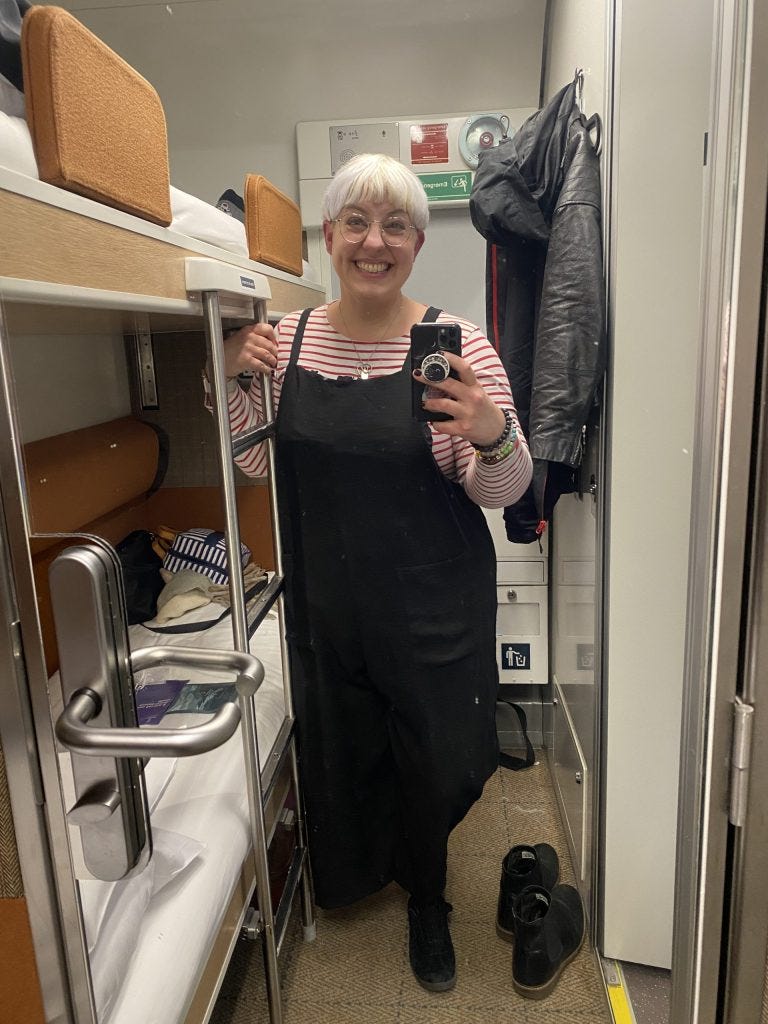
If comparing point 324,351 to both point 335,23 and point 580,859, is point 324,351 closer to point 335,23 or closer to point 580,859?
point 580,859

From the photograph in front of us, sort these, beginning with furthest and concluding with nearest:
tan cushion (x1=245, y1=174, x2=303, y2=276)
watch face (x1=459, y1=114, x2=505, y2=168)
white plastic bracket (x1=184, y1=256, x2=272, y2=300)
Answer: watch face (x1=459, y1=114, x2=505, y2=168)
tan cushion (x1=245, y1=174, x2=303, y2=276)
white plastic bracket (x1=184, y1=256, x2=272, y2=300)

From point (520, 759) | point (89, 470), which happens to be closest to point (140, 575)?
point (89, 470)

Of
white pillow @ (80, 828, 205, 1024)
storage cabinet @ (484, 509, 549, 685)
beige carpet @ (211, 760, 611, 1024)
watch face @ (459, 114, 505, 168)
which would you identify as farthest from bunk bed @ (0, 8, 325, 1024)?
storage cabinet @ (484, 509, 549, 685)

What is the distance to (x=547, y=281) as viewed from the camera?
58.3 inches

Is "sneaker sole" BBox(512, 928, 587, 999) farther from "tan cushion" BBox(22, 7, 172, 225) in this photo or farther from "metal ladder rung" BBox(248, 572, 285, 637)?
"tan cushion" BBox(22, 7, 172, 225)

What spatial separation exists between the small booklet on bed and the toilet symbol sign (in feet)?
3.53

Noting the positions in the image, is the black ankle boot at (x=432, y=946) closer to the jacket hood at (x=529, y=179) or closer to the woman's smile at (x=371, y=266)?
the woman's smile at (x=371, y=266)

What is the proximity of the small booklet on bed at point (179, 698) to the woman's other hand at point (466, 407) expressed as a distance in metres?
0.60

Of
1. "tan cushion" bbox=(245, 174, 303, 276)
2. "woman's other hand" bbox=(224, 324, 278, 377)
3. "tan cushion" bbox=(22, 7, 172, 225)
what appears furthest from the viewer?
"tan cushion" bbox=(245, 174, 303, 276)

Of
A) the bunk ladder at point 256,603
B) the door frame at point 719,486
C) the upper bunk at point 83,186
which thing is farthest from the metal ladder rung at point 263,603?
the door frame at point 719,486

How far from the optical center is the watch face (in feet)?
7.22

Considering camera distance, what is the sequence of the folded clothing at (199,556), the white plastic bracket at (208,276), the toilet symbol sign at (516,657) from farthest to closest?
the toilet symbol sign at (516,657) → the folded clothing at (199,556) → the white plastic bracket at (208,276)

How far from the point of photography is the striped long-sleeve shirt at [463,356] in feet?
4.40

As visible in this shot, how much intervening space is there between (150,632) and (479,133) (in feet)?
5.44
